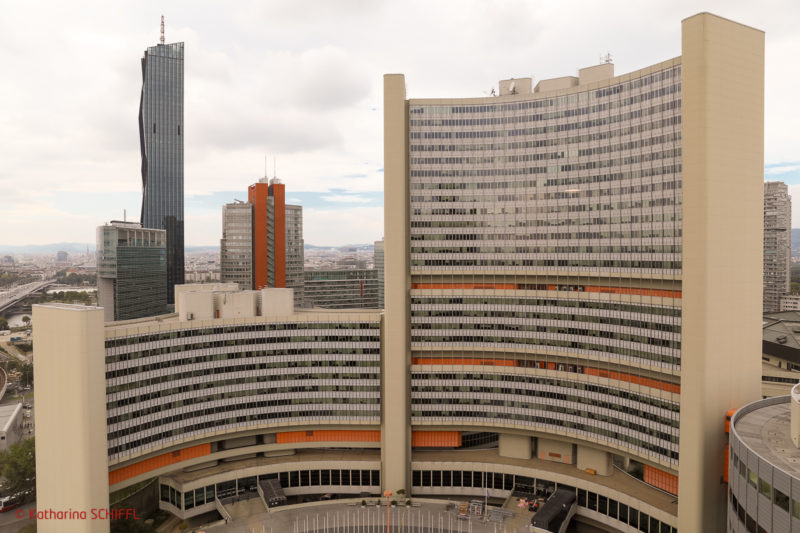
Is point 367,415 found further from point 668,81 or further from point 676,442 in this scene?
point 668,81

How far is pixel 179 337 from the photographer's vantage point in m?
83.8

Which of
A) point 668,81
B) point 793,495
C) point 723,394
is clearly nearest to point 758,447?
point 793,495

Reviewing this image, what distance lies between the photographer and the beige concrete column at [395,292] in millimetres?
92188

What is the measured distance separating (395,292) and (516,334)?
85.6 ft

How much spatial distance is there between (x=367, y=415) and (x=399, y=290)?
26933mm

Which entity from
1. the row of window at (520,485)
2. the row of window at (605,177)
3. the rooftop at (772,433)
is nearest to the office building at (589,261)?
the row of window at (605,177)

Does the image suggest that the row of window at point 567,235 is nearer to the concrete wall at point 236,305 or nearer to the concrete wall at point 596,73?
the concrete wall at point 596,73

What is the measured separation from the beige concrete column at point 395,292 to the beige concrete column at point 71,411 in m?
49.0

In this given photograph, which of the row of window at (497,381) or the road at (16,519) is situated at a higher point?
the row of window at (497,381)

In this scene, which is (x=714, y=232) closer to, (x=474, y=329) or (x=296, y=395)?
(x=474, y=329)

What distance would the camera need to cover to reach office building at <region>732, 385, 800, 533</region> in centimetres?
4481

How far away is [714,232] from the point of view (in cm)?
6981

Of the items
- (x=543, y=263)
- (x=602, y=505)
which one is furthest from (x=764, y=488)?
(x=543, y=263)

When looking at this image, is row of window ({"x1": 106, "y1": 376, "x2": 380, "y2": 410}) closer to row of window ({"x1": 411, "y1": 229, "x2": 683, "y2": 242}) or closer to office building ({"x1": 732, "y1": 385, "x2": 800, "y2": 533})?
row of window ({"x1": 411, "y1": 229, "x2": 683, "y2": 242})
